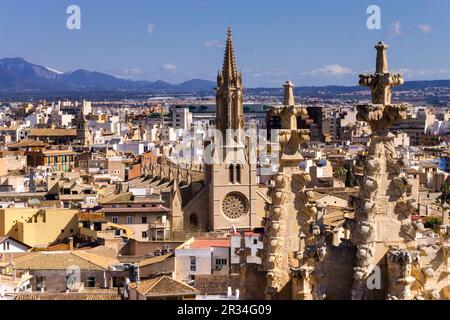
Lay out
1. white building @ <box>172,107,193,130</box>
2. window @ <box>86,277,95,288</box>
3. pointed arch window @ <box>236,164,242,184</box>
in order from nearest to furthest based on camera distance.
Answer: window @ <box>86,277,95,288</box> < pointed arch window @ <box>236,164,242,184</box> < white building @ <box>172,107,193,130</box>

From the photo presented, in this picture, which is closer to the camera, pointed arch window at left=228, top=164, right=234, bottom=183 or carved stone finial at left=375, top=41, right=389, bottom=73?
carved stone finial at left=375, top=41, right=389, bottom=73

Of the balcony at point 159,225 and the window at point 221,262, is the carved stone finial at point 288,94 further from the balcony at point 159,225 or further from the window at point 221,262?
the balcony at point 159,225

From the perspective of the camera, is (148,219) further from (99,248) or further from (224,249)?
(224,249)

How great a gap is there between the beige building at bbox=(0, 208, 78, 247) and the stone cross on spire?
29.2 meters

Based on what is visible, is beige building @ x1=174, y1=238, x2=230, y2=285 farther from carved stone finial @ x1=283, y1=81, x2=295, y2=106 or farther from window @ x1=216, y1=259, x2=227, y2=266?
carved stone finial @ x1=283, y1=81, x2=295, y2=106

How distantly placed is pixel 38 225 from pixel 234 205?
14.4 meters

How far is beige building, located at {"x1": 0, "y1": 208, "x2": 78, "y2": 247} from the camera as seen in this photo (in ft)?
117

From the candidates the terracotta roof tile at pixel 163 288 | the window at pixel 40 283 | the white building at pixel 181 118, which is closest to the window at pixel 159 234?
the window at pixel 40 283

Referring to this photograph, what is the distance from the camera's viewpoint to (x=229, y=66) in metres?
50.3

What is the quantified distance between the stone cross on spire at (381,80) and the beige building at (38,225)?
29.2 meters

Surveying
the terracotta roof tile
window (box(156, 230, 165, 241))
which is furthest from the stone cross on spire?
window (box(156, 230, 165, 241))

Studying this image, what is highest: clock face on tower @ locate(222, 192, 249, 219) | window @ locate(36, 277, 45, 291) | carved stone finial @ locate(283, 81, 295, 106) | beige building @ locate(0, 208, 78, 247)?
carved stone finial @ locate(283, 81, 295, 106)
